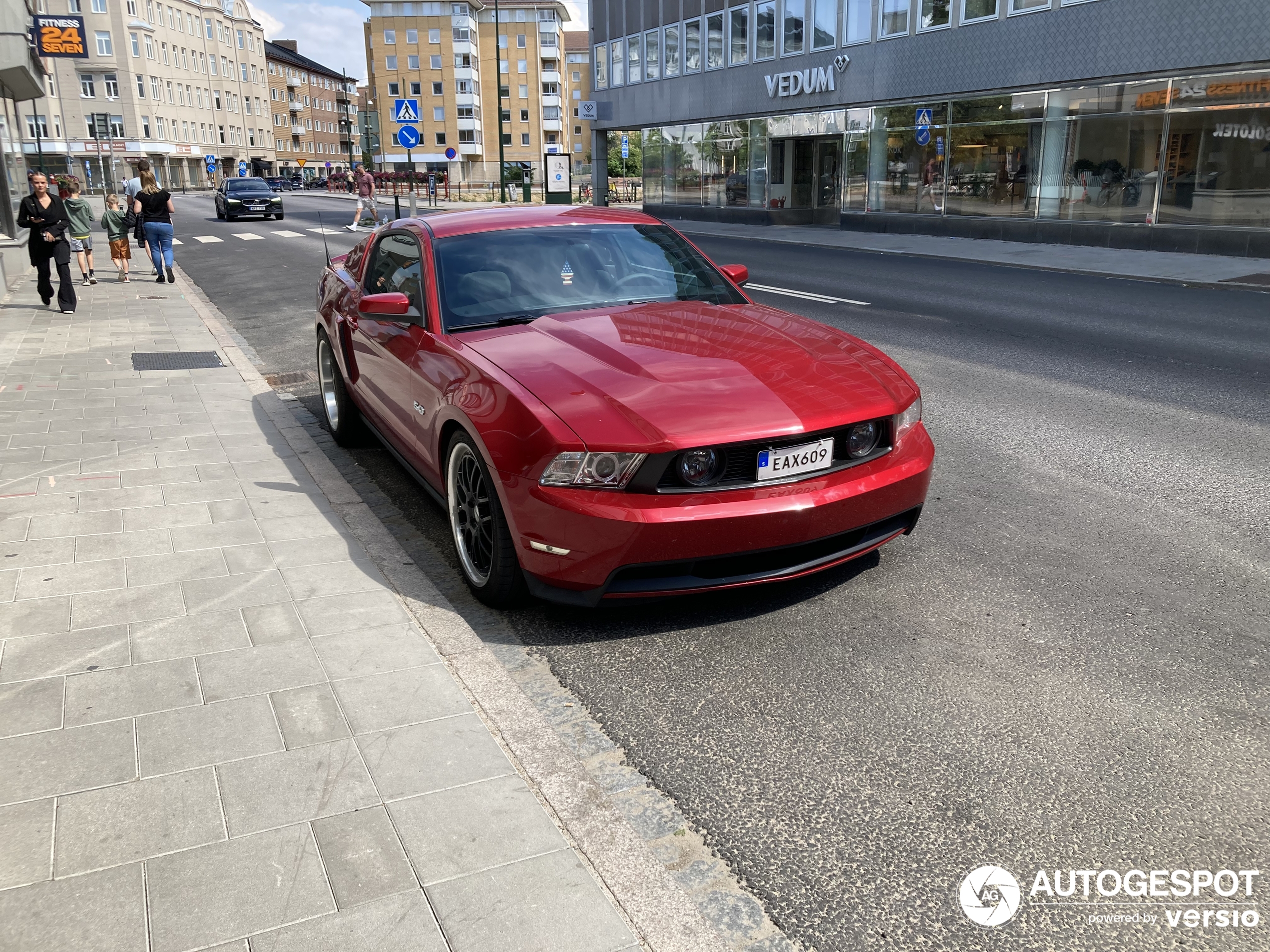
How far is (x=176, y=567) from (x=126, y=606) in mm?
443

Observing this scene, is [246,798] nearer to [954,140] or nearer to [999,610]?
[999,610]

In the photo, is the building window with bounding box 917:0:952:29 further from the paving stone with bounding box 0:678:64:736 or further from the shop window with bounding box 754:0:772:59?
the paving stone with bounding box 0:678:64:736

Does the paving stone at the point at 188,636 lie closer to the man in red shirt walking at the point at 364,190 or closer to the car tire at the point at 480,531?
the car tire at the point at 480,531

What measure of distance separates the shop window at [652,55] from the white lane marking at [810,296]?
28362 millimetres

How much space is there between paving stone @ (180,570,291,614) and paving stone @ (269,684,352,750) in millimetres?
877

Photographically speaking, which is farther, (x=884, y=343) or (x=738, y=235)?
(x=738, y=235)

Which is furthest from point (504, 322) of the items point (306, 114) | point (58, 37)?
point (306, 114)

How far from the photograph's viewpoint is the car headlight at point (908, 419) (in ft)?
13.6

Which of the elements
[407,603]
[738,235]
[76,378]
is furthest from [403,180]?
[407,603]

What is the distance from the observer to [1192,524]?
5047 millimetres

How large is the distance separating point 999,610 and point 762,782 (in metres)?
1.58

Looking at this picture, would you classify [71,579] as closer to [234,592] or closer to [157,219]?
[234,592]

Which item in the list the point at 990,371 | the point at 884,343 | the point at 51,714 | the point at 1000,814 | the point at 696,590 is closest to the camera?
the point at 1000,814

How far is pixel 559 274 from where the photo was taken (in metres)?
5.18
